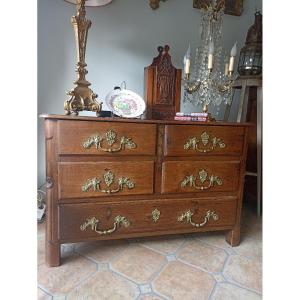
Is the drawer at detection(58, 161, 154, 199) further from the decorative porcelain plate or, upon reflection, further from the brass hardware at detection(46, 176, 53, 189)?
the decorative porcelain plate

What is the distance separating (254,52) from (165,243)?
1345 millimetres

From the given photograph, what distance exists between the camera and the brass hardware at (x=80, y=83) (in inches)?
39.0

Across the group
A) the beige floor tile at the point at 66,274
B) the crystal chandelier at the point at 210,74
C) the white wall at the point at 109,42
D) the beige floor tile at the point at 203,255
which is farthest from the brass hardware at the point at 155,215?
the white wall at the point at 109,42

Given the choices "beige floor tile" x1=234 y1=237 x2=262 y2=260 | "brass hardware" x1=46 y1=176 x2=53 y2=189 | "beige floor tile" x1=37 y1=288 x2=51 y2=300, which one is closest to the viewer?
"beige floor tile" x1=37 y1=288 x2=51 y2=300

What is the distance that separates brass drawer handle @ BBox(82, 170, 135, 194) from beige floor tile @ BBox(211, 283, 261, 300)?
21.1 inches

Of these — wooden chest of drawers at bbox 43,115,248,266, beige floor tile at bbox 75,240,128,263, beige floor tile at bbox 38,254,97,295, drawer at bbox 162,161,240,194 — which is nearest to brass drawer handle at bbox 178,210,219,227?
wooden chest of drawers at bbox 43,115,248,266

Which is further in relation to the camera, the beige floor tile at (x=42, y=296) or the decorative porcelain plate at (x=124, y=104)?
the decorative porcelain plate at (x=124, y=104)

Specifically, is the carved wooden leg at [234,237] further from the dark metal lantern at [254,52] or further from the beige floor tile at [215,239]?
the dark metal lantern at [254,52]

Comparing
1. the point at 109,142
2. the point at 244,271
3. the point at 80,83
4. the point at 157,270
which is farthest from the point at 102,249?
the point at 80,83

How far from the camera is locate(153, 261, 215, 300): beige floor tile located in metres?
0.86

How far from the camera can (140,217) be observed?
1.05m

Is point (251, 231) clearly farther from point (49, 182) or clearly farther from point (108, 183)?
point (49, 182)
